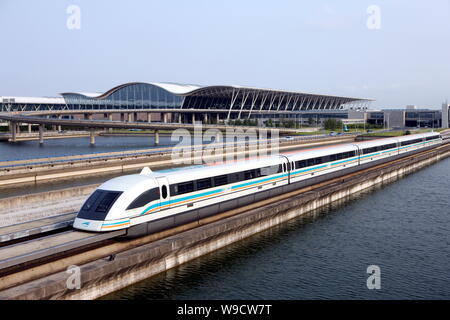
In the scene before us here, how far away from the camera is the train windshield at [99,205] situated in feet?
66.7

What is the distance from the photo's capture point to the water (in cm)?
2075

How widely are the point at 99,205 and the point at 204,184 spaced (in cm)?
698

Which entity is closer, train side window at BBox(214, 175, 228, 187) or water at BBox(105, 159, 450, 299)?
water at BBox(105, 159, 450, 299)

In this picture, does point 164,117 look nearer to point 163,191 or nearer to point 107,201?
point 163,191

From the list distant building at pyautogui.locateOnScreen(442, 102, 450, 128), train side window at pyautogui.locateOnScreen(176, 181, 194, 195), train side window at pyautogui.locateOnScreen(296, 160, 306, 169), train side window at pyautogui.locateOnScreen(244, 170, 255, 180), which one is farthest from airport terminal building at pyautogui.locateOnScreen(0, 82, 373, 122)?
train side window at pyautogui.locateOnScreen(176, 181, 194, 195)

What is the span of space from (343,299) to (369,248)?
7643mm

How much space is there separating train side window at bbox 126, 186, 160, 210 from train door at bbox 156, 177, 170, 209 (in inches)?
13.8

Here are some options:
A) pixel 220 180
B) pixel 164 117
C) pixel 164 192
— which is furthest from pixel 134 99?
pixel 164 192

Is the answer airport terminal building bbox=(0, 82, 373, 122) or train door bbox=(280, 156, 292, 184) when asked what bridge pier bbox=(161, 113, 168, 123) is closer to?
airport terminal building bbox=(0, 82, 373, 122)

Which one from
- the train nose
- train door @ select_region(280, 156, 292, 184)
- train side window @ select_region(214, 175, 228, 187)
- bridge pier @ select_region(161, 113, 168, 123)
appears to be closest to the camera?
the train nose

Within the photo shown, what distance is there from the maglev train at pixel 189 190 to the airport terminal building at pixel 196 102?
11629cm

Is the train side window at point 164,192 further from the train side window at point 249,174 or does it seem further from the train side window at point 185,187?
the train side window at point 249,174
